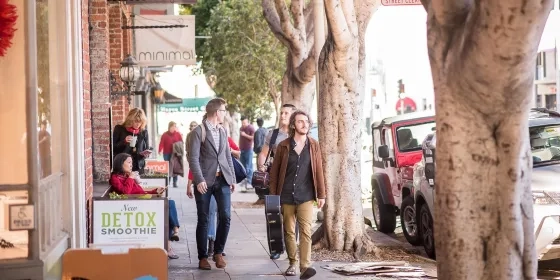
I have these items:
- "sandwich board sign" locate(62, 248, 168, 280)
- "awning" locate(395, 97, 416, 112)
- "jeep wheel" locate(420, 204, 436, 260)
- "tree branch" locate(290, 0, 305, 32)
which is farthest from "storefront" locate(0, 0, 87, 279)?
"awning" locate(395, 97, 416, 112)

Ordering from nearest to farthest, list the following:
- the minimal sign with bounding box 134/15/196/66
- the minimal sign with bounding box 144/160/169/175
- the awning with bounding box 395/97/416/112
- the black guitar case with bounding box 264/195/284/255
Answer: the black guitar case with bounding box 264/195/284/255, the minimal sign with bounding box 144/160/169/175, the minimal sign with bounding box 134/15/196/66, the awning with bounding box 395/97/416/112

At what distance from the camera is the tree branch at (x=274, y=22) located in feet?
62.8

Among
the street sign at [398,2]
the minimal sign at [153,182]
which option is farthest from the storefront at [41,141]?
the street sign at [398,2]

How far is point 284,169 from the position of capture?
10.9m

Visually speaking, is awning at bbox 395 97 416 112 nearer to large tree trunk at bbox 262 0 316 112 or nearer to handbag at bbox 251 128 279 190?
large tree trunk at bbox 262 0 316 112

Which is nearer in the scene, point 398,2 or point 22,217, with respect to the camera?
point 22,217

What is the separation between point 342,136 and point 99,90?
392 centimetres

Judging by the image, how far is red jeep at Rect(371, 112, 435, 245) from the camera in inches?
591

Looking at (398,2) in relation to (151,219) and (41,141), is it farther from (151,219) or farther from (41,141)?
(41,141)

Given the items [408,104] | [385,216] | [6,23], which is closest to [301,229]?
[6,23]

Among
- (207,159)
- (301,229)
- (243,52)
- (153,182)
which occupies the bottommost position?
(301,229)

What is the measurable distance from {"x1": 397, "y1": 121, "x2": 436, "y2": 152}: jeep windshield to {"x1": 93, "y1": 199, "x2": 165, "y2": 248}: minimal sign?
6784 millimetres

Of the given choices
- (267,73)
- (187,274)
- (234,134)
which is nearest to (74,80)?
(187,274)

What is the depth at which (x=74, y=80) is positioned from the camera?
922 cm
